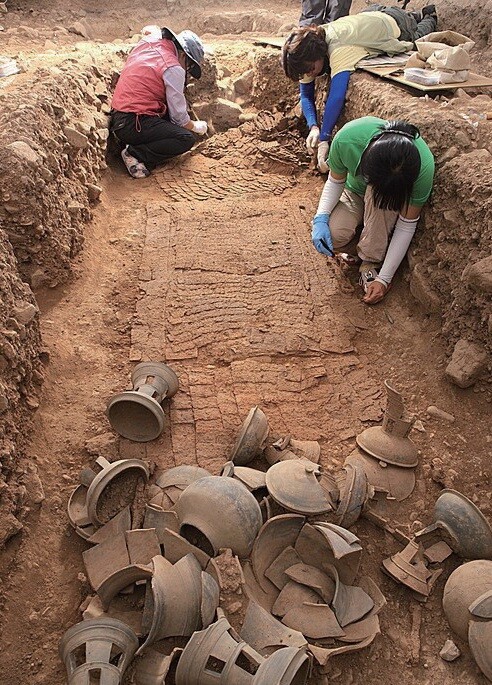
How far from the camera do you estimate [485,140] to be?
118 inches

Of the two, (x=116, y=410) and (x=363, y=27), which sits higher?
Answer: (x=363, y=27)

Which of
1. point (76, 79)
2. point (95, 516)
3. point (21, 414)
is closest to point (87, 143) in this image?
point (76, 79)

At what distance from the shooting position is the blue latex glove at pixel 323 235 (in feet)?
11.3

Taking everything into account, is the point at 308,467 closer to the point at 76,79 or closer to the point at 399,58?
the point at 76,79

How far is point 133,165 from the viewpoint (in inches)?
193

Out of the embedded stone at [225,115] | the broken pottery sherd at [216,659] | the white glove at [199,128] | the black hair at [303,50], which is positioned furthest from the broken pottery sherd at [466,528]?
the embedded stone at [225,115]

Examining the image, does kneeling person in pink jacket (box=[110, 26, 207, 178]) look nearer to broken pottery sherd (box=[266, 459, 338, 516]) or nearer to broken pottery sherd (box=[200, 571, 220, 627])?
broken pottery sherd (box=[266, 459, 338, 516])

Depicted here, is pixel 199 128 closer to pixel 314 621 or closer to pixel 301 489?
pixel 301 489

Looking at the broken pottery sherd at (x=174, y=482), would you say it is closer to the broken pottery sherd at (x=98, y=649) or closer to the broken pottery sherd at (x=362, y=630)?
the broken pottery sherd at (x=98, y=649)

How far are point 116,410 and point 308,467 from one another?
102 cm

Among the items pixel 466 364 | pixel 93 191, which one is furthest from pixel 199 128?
pixel 466 364

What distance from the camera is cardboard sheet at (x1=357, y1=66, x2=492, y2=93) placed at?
3846 millimetres

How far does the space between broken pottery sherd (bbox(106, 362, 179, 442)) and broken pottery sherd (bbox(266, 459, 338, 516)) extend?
2.28ft

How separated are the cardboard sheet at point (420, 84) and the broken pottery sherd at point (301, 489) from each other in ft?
10.4
